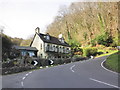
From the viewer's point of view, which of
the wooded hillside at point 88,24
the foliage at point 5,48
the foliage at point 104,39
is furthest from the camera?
the foliage at point 104,39

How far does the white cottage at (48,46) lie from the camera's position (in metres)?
56.8

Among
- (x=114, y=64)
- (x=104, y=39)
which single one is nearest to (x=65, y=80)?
(x=114, y=64)

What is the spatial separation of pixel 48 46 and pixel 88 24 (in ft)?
66.6

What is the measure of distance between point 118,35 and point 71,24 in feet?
75.8

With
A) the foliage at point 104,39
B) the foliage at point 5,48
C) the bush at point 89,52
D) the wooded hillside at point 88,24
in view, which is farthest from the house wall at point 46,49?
the foliage at point 5,48

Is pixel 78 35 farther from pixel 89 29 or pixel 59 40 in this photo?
pixel 59 40

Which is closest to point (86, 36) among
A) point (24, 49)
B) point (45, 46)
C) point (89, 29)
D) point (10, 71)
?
point (89, 29)

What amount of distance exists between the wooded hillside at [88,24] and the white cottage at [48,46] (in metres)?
8.93

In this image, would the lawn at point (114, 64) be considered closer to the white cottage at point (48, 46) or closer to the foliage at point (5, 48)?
the foliage at point (5, 48)

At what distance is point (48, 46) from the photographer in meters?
58.1

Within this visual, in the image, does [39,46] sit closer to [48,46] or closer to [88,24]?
[48,46]

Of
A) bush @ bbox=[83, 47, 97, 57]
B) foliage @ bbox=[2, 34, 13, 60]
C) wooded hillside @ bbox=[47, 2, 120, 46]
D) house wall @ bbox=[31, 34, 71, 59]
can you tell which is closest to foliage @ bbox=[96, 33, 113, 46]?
wooded hillside @ bbox=[47, 2, 120, 46]

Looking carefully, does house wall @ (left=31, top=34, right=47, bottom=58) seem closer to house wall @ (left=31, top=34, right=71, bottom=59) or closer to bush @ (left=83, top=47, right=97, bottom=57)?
house wall @ (left=31, top=34, right=71, bottom=59)

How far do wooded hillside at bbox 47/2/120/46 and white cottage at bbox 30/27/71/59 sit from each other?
893 centimetres
